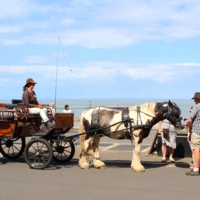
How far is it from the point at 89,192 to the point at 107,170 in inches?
99.8

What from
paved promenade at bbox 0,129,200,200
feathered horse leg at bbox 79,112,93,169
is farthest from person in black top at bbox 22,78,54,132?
paved promenade at bbox 0,129,200,200

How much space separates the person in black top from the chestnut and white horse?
0.97 meters

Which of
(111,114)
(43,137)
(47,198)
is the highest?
(111,114)

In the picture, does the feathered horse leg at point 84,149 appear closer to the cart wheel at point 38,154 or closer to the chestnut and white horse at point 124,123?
the chestnut and white horse at point 124,123

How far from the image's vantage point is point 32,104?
1061 cm

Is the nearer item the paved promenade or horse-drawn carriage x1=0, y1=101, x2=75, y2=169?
the paved promenade

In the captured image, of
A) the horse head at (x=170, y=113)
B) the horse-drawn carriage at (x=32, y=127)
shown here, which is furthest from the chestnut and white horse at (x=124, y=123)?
the horse-drawn carriage at (x=32, y=127)

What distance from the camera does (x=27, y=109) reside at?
10.4 m

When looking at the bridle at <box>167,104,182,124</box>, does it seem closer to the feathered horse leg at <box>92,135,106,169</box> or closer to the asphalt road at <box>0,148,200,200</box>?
the asphalt road at <box>0,148,200,200</box>

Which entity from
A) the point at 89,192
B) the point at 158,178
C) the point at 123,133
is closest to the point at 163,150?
the point at 123,133

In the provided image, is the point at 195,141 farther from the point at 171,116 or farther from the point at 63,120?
the point at 63,120

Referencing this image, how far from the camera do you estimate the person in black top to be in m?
10.4

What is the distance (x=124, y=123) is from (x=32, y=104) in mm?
2551

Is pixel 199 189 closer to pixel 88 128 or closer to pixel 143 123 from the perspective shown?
pixel 143 123
